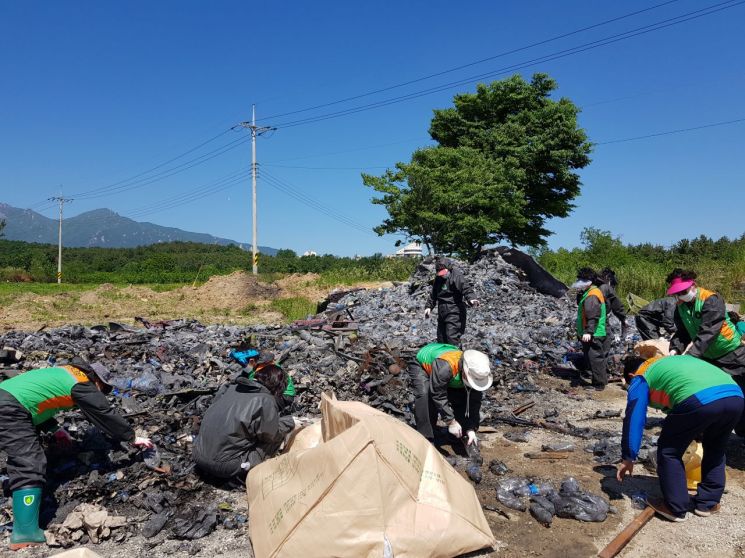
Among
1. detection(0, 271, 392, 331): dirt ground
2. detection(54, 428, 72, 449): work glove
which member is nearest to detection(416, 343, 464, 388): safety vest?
detection(54, 428, 72, 449): work glove

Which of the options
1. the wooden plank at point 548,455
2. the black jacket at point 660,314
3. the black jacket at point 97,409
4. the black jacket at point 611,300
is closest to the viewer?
the black jacket at point 97,409

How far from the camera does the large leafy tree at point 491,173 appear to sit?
22.2m

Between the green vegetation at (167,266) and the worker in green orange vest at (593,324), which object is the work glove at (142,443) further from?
the green vegetation at (167,266)

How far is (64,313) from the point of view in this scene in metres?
18.6

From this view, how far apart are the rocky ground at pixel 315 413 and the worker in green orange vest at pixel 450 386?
45 centimetres

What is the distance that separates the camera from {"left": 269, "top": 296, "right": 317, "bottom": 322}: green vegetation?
1703 cm

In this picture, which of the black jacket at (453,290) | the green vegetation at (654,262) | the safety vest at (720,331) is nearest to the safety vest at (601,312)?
the black jacket at (453,290)

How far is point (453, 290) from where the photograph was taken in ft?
24.5

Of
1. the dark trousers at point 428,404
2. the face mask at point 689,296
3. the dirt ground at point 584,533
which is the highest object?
the face mask at point 689,296

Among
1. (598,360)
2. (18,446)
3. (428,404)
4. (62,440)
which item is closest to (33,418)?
(18,446)

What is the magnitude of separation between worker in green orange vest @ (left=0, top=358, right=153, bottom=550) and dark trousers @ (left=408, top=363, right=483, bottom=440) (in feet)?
8.13

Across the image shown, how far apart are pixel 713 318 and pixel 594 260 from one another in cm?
2009

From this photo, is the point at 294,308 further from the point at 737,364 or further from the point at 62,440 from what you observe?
the point at 737,364

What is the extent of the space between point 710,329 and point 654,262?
22288 mm
